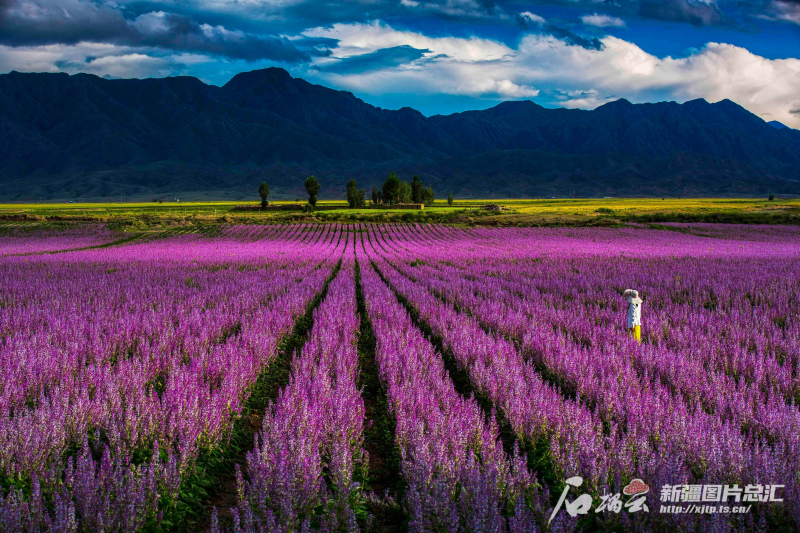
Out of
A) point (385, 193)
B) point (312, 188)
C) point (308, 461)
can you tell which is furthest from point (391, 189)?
point (308, 461)

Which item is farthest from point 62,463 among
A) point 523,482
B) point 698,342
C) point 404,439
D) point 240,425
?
point 698,342

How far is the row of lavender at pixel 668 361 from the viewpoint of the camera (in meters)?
3.47

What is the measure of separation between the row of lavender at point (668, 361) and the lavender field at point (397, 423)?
0.03 metres

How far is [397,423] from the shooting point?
14.6 feet

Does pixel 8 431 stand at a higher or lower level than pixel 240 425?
higher

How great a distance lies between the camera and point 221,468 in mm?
4320

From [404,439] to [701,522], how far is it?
6.97 feet

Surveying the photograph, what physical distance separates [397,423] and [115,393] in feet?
8.76

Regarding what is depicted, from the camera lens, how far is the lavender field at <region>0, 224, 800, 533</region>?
3.07 meters

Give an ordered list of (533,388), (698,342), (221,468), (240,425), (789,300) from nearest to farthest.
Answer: (221,468) → (533,388) → (240,425) → (698,342) → (789,300)

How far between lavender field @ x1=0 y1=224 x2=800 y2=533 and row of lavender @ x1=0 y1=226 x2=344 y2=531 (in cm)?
3

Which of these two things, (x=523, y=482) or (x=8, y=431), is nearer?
(x=523, y=482)

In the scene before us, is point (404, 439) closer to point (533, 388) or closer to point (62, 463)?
point (533, 388)

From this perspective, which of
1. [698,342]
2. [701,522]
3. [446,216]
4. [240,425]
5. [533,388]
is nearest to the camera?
[701,522]
